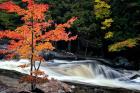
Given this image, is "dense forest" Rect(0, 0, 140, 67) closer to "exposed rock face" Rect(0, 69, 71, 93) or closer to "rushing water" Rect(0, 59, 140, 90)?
"rushing water" Rect(0, 59, 140, 90)

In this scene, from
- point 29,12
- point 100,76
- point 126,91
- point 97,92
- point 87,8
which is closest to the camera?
point 29,12

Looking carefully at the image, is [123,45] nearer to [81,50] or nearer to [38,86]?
[81,50]

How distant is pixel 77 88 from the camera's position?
1755cm

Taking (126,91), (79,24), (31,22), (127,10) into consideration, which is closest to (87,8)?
(79,24)

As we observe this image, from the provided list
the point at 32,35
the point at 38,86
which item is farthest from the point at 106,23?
the point at 32,35

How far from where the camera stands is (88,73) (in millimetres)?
23797

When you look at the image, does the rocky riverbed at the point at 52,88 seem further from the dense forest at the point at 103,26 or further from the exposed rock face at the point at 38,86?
the dense forest at the point at 103,26

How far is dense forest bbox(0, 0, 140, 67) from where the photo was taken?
30.1 metres

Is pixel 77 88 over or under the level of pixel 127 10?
under

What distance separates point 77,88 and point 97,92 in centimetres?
111

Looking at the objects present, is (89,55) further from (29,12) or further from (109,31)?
(29,12)

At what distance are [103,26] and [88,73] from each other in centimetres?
946

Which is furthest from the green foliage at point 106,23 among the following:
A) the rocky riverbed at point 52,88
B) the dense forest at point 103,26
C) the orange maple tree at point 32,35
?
the orange maple tree at point 32,35

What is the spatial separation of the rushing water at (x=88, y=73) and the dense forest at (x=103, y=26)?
4.60m
